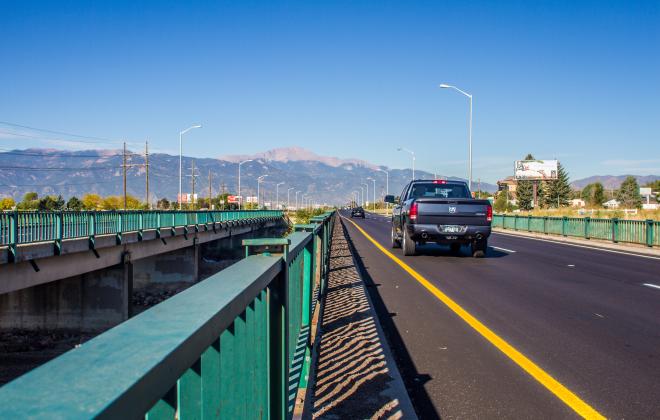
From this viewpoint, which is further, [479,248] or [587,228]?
[587,228]

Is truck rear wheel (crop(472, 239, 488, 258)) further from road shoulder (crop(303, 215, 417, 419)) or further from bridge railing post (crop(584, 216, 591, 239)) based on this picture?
bridge railing post (crop(584, 216, 591, 239))

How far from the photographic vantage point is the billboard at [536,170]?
88812 millimetres

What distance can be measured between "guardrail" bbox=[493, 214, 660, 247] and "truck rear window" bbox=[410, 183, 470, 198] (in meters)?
9.18

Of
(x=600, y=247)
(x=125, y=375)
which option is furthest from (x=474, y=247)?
(x=125, y=375)

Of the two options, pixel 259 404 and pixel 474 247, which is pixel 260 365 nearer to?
pixel 259 404

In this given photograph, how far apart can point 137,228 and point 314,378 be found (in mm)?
21174

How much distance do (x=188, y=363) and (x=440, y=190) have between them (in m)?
17.6

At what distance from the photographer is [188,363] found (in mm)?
1478

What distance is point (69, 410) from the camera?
0.94m

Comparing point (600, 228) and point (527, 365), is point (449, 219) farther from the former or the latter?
point (600, 228)

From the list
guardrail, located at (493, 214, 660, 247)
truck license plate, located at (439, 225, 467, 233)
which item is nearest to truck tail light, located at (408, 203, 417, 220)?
truck license plate, located at (439, 225, 467, 233)

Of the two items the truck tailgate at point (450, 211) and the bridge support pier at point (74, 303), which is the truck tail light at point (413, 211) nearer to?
the truck tailgate at point (450, 211)

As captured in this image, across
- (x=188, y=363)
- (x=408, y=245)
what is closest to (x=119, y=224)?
(x=408, y=245)

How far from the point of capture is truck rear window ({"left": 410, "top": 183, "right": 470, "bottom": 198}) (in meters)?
18.5
